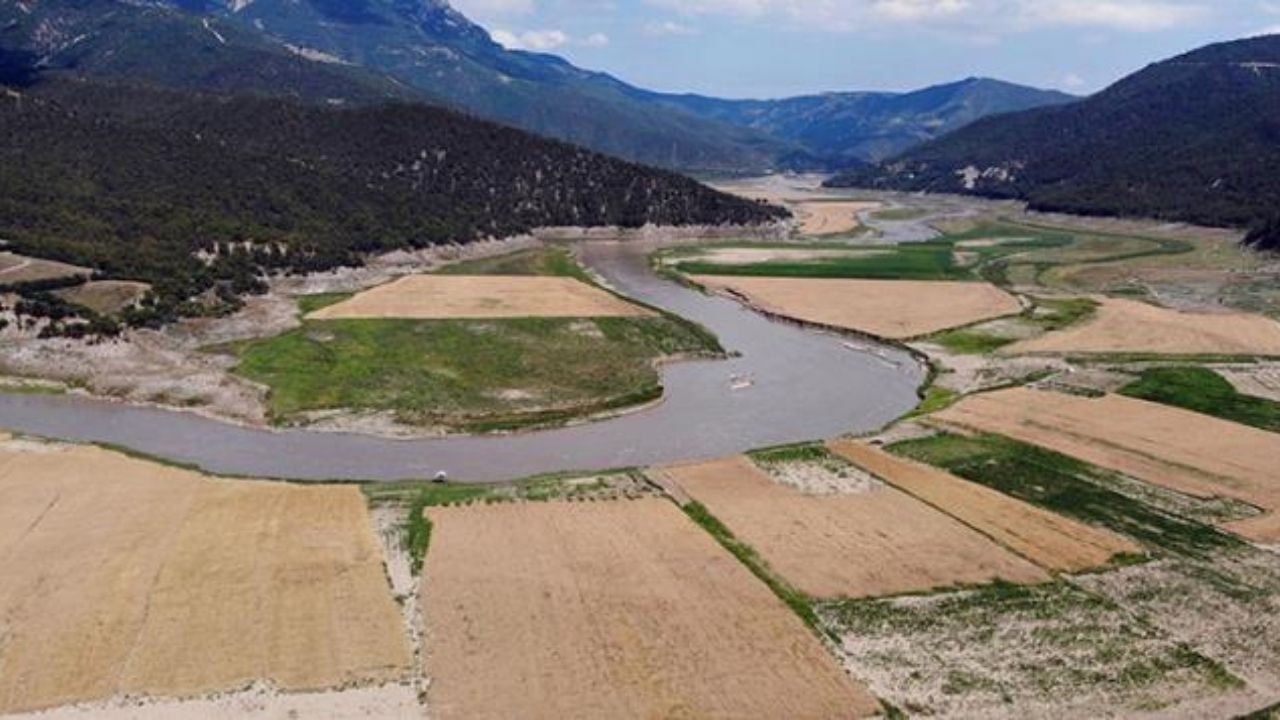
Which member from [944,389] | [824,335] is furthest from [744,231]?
[944,389]

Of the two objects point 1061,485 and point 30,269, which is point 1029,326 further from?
point 30,269

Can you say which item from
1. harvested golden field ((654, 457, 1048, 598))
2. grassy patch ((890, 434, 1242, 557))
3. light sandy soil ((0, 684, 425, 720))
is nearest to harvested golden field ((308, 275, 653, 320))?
grassy patch ((890, 434, 1242, 557))

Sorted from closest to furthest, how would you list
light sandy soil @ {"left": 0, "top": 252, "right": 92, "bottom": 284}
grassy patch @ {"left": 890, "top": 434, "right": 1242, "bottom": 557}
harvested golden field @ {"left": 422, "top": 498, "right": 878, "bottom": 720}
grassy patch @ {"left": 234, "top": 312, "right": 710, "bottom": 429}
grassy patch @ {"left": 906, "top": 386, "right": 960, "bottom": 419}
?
harvested golden field @ {"left": 422, "top": 498, "right": 878, "bottom": 720} < grassy patch @ {"left": 890, "top": 434, "right": 1242, "bottom": 557} < grassy patch @ {"left": 906, "top": 386, "right": 960, "bottom": 419} < grassy patch @ {"left": 234, "top": 312, "right": 710, "bottom": 429} < light sandy soil @ {"left": 0, "top": 252, "right": 92, "bottom": 284}

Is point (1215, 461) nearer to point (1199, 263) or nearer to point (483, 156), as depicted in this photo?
point (1199, 263)

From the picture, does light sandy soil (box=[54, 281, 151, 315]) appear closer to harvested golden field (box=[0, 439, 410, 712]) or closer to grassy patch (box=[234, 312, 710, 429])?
grassy patch (box=[234, 312, 710, 429])

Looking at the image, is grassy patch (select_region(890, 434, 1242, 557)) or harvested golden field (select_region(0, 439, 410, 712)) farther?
grassy patch (select_region(890, 434, 1242, 557))

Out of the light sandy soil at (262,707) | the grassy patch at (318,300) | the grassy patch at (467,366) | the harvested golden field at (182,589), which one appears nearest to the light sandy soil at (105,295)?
the grassy patch at (318,300)

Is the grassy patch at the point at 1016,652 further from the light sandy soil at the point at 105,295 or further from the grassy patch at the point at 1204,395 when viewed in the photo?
the light sandy soil at the point at 105,295
